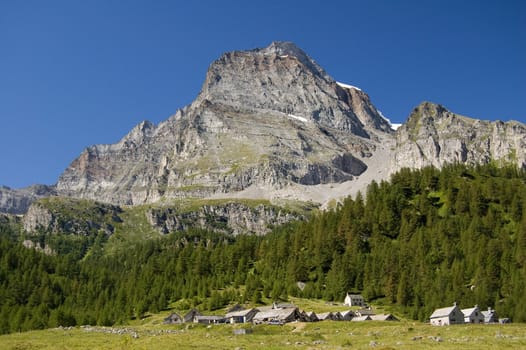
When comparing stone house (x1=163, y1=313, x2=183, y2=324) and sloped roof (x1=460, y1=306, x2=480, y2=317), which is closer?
sloped roof (x1=460, y1=306, x2=480, y2=317)

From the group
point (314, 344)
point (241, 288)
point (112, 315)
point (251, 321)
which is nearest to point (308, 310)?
point (251, 321)

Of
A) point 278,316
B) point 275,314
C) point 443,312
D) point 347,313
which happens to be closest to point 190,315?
point 275,314

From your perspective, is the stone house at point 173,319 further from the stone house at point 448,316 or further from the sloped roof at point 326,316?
the stone house at point 448,316

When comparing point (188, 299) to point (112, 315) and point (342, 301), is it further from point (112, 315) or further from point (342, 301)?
point (342, 301)

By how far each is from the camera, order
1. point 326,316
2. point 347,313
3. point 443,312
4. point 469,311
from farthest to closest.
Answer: point 347,313 → point 326,316 → point 469,311 → point 443,312

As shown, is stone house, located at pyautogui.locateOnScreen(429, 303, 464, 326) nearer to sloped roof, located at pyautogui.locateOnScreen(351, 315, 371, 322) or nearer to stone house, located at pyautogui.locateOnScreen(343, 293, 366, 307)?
sloped roof, located at pyautogui.locateOnScreen(351, 315, 371, 322)

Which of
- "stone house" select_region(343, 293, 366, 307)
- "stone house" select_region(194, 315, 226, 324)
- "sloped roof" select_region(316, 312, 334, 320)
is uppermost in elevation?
"stone house" select_region(343, 293, 366, 307)

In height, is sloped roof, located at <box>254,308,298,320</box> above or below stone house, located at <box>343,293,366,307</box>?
below

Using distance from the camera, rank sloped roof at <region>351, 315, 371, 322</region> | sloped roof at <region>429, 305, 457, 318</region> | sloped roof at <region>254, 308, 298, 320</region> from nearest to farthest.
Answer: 1. sloped roof at <region>429, 305, 457, 318</region>
2. sloped roof at <region>351, 315, 371, 322</region>
3. sloped roof at <region>254, 308, 298, 320</region>

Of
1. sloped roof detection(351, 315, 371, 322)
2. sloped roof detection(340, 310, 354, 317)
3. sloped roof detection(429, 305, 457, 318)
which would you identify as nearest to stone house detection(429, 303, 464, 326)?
sloped roof detection(429, 305, 457, 318)

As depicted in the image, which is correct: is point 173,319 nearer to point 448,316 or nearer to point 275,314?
point 275,314

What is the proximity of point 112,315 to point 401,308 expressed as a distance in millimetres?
86569

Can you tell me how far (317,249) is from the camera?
198125 millimetres

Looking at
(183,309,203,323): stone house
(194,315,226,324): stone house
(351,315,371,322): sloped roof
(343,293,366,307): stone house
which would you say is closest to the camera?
(351,315,371,322): sloped roof
